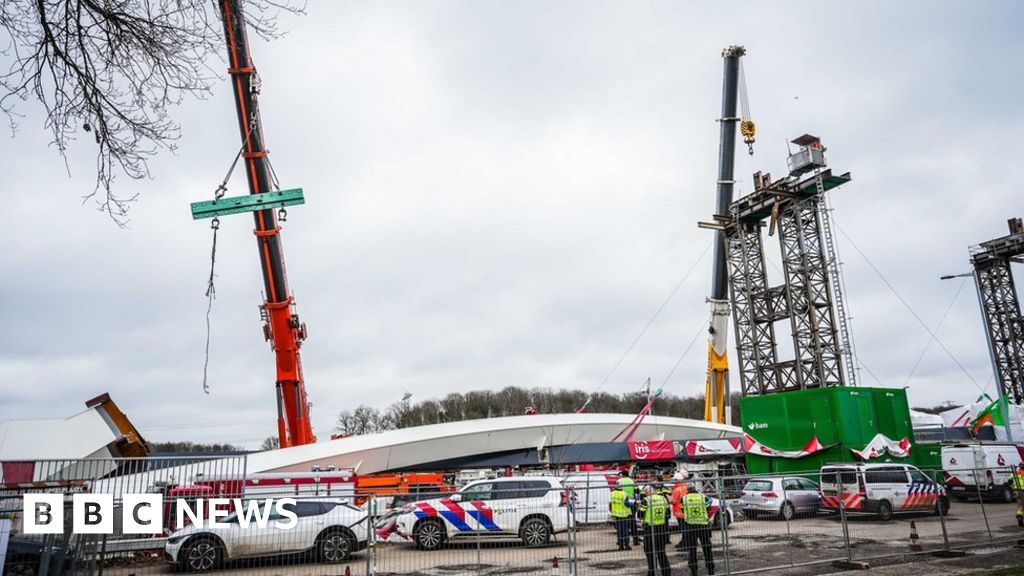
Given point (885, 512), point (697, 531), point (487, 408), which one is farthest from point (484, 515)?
point (487, 408)

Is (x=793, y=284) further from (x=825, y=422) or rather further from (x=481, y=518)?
(x=481, y=518)

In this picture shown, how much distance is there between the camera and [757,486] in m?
14.8

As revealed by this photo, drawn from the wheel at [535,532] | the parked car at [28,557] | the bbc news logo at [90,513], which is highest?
the bbc news logo at [90,513]

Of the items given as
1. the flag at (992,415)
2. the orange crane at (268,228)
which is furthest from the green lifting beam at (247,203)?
the flag at (992,415)

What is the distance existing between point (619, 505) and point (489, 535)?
3.42 m

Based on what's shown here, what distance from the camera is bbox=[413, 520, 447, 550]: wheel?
14.3m

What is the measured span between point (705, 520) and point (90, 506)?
906cm

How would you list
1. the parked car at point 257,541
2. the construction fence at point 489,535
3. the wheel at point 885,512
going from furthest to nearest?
the wheel at point 885,512 < the parked car at point 257,541 < the construction fence at point 489,535

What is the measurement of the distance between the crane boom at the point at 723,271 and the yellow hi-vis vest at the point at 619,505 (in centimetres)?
3258

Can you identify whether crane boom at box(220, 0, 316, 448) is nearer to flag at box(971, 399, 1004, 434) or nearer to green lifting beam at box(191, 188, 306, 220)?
green lifting beam at box(191, 188, 306, 220)

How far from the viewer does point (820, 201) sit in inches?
1697

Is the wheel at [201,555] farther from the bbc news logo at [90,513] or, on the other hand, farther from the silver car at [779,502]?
the silver car at [779,502]

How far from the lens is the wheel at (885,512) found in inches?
575

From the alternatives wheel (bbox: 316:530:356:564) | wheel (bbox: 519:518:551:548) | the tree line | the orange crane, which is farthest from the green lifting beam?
the tree line
